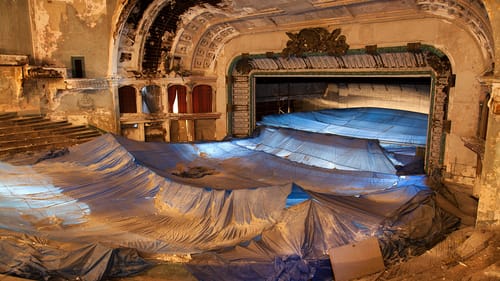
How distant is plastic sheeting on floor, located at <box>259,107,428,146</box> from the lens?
10.7m

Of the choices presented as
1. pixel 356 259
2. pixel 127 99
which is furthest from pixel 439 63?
pixel 127 99

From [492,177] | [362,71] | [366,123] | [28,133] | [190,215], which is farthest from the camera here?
[366,123]

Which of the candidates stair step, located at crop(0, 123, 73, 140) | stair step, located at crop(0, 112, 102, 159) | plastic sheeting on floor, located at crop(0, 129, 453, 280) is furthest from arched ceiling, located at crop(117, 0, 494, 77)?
plastic sheeting on floor, located at crop(0, 129, 453, 280)

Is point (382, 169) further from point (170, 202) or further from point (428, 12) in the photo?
point (170, 202)

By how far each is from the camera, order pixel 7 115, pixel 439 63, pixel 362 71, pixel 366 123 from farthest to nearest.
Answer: pixel 366 123, pixel 7 115, pixel 362 71, pixel 439 63

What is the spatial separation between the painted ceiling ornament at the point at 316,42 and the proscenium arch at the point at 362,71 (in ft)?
0.70

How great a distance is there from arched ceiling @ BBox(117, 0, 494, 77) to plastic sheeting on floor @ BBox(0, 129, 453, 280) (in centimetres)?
352

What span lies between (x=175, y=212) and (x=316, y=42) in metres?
6.00

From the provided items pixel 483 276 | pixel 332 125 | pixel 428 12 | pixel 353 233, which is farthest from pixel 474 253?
pixel 332 125

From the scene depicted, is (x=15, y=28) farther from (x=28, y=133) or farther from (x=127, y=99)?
(x=127, y=99)

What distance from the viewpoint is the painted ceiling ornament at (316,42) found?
31.6 ft

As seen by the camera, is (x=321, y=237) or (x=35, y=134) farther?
(x=35, y=134)

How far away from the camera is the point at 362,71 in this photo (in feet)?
32.0

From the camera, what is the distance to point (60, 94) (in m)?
11.3
